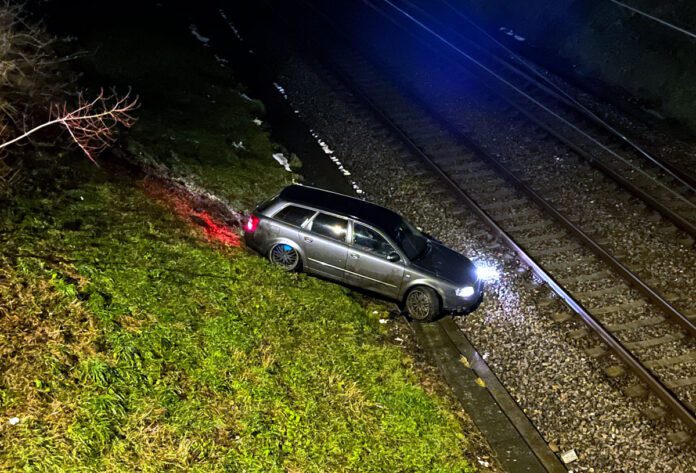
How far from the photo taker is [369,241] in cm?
1154

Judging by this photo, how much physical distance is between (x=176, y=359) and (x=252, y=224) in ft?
13.1

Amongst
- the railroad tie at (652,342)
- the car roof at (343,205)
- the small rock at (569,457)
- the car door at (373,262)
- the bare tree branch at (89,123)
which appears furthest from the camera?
the car roof at (343,205)

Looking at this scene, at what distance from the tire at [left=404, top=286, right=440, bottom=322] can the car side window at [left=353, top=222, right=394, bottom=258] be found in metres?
1.01

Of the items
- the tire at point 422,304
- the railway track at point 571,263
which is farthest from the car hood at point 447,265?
the railway track at point 571,263

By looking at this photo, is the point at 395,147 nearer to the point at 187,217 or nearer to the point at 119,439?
the point at 187,217

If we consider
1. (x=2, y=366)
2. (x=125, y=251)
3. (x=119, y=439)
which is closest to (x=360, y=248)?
(x=125, y=251)

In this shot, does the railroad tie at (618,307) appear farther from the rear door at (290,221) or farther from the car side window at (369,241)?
the rear door at (290,221)

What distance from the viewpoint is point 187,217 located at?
1281 cm

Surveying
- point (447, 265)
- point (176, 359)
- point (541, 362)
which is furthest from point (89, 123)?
point (541, 362)

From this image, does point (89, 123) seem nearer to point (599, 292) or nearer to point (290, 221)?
point (290, 221)

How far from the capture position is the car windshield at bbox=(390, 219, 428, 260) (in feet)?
38.1

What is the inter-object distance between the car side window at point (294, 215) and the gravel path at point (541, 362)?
12.1 feet

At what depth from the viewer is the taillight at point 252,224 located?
12.1 metres

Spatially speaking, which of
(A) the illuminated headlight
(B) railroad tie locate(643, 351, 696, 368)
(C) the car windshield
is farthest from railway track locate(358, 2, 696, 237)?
(C) the car windshield
